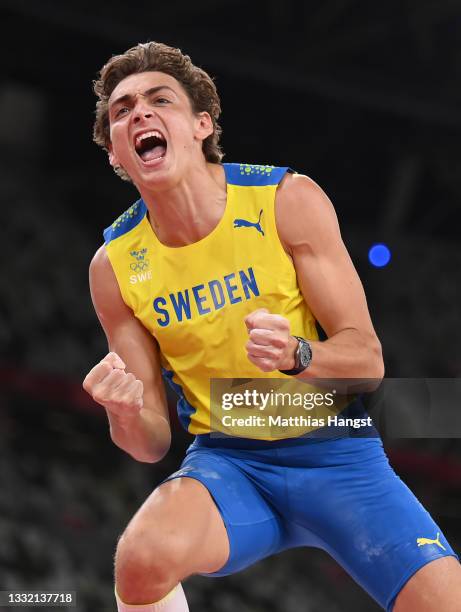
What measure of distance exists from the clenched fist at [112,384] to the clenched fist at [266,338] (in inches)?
16.0

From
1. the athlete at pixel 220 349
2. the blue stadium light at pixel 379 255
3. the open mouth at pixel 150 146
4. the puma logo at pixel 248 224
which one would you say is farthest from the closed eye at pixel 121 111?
the blue stadium light at pixel 379 255

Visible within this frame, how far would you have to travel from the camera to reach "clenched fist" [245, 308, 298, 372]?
275 centimetres

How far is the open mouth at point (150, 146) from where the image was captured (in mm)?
3396

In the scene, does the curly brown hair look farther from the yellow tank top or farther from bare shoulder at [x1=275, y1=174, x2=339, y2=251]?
bare shoulder at [x1=275, y1=174, x2=339, y2=251]

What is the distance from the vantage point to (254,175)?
11.5 feet

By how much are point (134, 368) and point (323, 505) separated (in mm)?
810

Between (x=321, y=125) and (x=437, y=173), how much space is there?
1776 millimetres

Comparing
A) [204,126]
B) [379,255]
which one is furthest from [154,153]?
[379,255]

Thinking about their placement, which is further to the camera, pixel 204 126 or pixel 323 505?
pixel 204 126

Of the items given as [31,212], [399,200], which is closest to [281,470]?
[31,212]

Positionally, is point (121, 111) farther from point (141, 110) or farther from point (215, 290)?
point (215, 290)

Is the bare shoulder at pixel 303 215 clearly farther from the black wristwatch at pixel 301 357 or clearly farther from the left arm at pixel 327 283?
the black wristwatch at pixel 301 357

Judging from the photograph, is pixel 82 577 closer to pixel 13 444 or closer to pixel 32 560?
pixel 32 560

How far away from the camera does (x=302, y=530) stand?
10.9 ft
